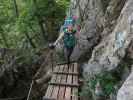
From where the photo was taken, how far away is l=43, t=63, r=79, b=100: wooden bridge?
8.88 metres

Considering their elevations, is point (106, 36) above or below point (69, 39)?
above

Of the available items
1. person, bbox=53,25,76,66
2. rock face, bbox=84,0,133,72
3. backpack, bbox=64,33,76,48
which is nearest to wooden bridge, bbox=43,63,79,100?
person, bbox=53,25,76,66

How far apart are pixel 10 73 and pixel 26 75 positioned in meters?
0.99

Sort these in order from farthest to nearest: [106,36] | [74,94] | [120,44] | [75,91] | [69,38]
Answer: [69,38], [106,36], [75,91], [74,94], [120,44]

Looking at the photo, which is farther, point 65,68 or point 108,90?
point 65,68

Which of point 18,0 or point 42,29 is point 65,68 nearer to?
point 42,29

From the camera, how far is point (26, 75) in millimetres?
17516

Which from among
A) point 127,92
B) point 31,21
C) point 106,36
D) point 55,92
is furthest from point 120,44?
point 31,21

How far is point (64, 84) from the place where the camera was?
396 inches

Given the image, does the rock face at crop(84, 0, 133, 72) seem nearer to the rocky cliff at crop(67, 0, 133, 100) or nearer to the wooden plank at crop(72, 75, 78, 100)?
the rocky cliff at crop(67, 0, 133, 100)

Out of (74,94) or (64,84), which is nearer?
(74,94)

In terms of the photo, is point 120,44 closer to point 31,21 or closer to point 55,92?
point 55,92

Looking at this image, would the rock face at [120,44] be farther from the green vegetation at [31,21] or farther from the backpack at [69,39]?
the green vegetation at [31,21]

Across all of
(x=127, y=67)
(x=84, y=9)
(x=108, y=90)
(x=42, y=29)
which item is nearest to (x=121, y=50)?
(x=127, y=67)
